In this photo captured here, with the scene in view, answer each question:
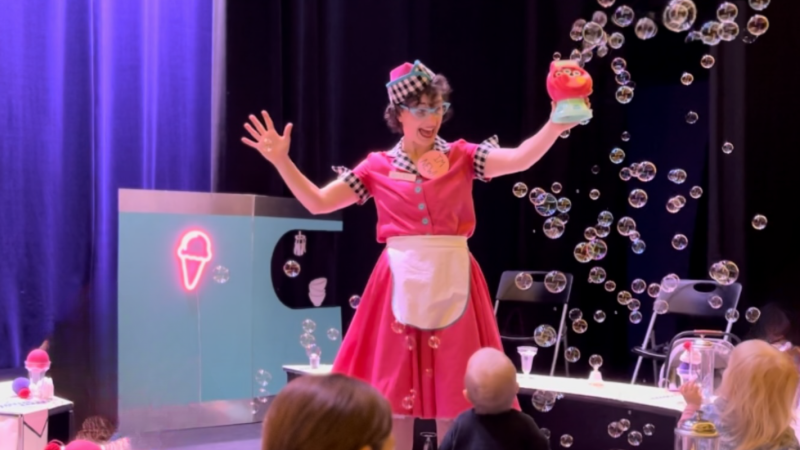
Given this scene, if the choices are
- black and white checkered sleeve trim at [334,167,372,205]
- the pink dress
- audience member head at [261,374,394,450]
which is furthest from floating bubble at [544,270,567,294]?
audience member head at [261,374,394,450]

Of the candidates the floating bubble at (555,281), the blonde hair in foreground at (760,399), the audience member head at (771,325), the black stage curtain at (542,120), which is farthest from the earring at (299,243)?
the blonde hair in foreground at (760,399)

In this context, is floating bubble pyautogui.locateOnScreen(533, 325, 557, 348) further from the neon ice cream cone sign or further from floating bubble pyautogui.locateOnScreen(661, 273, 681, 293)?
the neon ice cream cone sign

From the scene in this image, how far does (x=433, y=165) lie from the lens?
2064mm

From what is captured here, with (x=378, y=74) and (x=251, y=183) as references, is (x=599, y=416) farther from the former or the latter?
(x=378, y=74)

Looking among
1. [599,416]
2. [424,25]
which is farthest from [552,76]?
[424,25]

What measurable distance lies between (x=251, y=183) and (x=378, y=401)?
11.1 feet

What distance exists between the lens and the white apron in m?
1.98

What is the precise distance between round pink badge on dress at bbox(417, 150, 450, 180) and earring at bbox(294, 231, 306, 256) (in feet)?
6.88

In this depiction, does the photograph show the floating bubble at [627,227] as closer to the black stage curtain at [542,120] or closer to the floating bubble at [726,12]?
the floating bubble at [726,12]

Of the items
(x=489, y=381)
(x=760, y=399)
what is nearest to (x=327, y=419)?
(x=489, y=381)

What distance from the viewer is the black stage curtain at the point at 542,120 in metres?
3.96

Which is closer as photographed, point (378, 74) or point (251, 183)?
point (251, 183)

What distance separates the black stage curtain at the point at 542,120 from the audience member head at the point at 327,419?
3319 millimetres

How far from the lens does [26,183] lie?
11.9 ft
